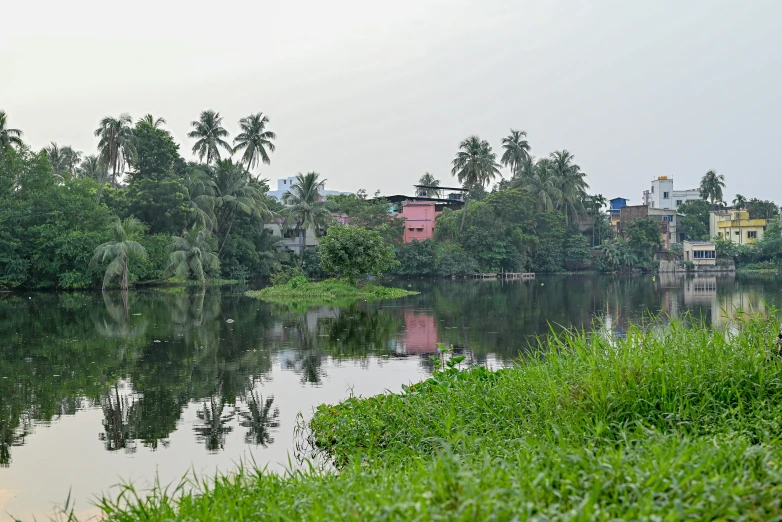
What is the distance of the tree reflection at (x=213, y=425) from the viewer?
756 cm

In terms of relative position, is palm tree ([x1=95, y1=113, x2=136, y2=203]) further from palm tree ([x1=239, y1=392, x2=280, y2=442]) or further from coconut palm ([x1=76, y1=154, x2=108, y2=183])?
palm tree ([x1=239, y1=392, x2=280, y2=442])

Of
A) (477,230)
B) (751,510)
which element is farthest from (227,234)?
(751,510)

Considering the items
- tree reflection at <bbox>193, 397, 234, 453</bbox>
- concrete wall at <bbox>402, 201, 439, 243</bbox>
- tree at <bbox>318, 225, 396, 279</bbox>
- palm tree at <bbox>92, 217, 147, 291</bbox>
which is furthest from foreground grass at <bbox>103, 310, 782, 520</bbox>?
concrete wall at <bbox>402, 201, 439, 243</bbox>

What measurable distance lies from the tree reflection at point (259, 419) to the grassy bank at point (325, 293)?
1943cm

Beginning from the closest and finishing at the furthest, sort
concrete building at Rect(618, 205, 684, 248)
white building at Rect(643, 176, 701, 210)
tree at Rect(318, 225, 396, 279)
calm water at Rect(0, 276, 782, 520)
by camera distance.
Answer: calm water at Rect(0, 276, 782, 520), tree at Rect(318, 225, 396, 279), concrete building at Rect(618, 205, 684, 248), white building at Rect(643, 176, 701, 210)

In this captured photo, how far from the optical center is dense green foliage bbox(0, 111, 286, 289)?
114 ft

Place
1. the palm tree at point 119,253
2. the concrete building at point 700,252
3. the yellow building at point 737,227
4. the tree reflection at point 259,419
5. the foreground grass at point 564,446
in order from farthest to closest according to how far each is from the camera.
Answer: the yellow building at point 737,227 → the concrete building at point 700,252 → the palm tree at point 119,253 → the tree reflection at point 259,419 → the foreground grass at point 564,446

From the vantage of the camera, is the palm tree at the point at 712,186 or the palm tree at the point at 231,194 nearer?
the palm tree at the point at 231,194

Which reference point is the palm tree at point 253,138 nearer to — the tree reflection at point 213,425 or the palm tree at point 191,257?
the palm tree at point 191,257

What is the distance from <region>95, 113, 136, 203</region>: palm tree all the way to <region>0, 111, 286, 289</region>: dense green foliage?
0.06 meters

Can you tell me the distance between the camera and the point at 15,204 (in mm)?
35094

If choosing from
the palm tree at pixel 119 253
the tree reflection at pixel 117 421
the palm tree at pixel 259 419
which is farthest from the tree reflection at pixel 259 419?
the palm tree at pixel 119 253

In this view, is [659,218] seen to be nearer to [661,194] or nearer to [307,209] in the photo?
[661,194]

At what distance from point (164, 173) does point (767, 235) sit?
49198mm
